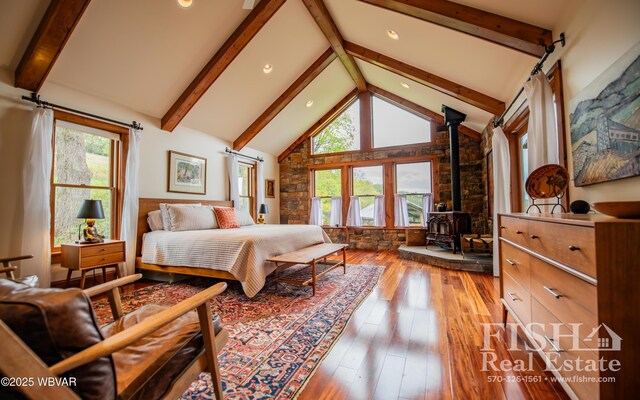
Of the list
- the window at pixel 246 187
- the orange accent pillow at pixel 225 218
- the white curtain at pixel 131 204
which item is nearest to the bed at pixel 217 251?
the white curtain at pixel 131 204

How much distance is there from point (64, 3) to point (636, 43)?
4414 millimetres

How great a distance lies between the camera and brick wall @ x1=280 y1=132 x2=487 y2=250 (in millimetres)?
5535

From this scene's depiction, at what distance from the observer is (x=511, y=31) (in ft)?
8.25

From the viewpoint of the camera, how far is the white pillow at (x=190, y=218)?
13.1 ft

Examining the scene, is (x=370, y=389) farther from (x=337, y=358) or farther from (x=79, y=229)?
(x=79, y=229)

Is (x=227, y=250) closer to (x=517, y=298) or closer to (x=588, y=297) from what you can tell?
(x=517, y=298)

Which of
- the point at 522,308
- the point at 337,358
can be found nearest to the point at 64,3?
the point at 337,358

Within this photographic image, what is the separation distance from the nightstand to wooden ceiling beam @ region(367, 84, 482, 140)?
5.95 meters

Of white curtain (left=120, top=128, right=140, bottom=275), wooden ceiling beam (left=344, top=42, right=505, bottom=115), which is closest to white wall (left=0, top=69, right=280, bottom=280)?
white curtain (left=120, top=128, right=140, bottom=275)

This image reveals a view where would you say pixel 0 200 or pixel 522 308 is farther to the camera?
pixel 0 200

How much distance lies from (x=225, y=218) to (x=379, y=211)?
356cm

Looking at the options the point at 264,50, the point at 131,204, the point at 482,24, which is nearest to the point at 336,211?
the point at 264,50

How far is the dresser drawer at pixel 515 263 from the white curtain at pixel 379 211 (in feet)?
13.4

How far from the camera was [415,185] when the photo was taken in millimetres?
6156
